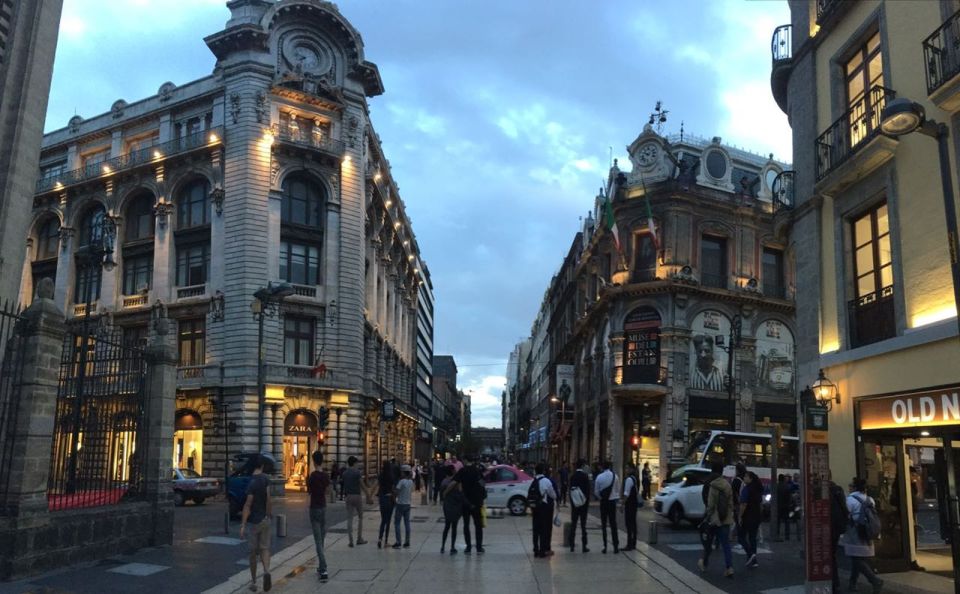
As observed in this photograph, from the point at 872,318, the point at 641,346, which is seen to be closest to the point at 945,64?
the point at 872,318

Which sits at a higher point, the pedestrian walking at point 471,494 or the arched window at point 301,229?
the arched window at point 301,229

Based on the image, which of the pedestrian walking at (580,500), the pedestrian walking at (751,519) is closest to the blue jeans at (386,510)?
the pedestrian walking at (580,500)

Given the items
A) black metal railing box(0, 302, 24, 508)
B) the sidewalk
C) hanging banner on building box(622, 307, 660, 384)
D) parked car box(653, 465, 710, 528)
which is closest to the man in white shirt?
the sidewalk

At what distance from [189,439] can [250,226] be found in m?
11.8

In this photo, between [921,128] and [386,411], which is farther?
[386,411]

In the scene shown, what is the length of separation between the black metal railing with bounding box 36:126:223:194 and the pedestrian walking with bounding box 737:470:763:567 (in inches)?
1380

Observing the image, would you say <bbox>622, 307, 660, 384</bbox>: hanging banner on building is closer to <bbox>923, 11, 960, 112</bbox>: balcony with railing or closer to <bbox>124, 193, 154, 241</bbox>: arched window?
<bbox>124, 193, 154, 241</bbox>: arched window

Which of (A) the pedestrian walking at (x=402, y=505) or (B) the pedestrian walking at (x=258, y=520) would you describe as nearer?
(B) the pedestrian walking at (x=258, y=520)

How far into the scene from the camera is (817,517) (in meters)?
10.2

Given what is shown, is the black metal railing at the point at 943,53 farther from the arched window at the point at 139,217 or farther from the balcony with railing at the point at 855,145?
the arched window at the point at 139,217

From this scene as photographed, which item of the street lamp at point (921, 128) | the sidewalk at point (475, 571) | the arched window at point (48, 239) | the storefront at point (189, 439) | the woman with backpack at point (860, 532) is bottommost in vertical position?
Answer: the sidewalk at point (475, 571)

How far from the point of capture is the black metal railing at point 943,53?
11.8 metres

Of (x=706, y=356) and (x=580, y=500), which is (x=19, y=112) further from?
(x=706, y=356)

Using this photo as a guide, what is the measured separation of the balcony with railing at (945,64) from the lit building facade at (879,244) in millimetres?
24
